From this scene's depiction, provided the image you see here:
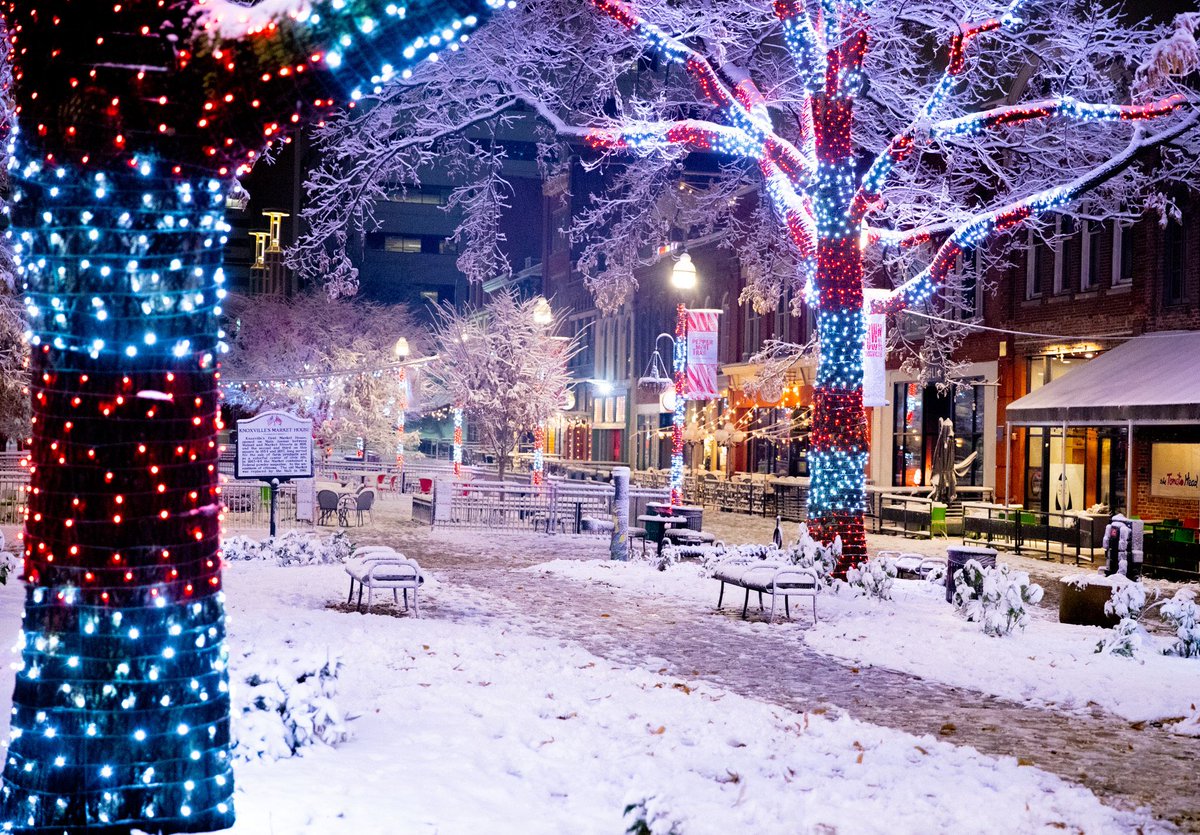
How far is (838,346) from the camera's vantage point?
17.2 m

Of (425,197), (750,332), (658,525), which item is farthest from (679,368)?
(425,197)

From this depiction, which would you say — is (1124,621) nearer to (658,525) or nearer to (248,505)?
(658,525)

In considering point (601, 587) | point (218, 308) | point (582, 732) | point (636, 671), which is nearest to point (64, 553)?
point (218, 308)

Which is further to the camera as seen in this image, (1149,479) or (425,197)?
(425,197)

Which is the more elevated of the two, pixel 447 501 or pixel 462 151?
pixel 462 151

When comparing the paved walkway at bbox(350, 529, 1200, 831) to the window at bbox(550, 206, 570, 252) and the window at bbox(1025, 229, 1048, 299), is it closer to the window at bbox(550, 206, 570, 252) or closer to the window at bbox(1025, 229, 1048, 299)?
the window at bbox(1025, 229, 1048, 299)

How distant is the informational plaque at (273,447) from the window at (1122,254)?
18.1m

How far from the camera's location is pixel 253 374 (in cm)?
6375

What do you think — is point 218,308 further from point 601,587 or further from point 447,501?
point 447,501

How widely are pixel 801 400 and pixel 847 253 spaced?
2387 centimetres

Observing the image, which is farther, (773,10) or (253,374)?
(253,374)

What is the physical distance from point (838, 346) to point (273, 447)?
9.14 m

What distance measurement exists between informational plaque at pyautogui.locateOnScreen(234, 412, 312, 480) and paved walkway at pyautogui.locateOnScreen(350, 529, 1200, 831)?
4.23 metres

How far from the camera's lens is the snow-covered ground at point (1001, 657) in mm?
10242
